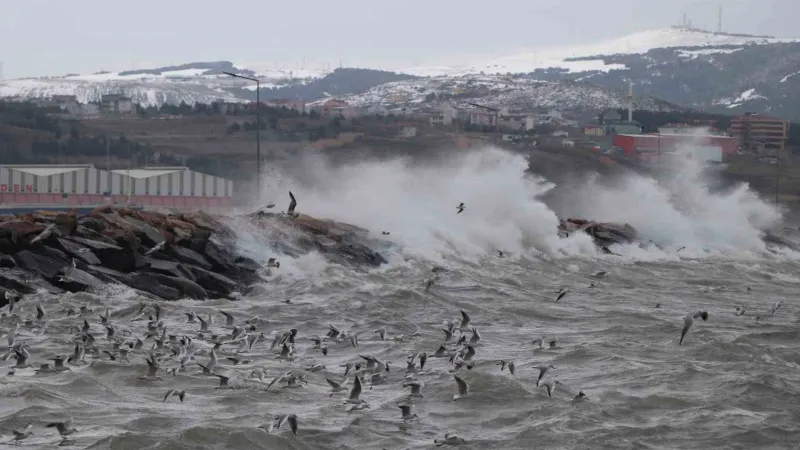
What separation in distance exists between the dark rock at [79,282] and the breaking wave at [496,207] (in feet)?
49.0

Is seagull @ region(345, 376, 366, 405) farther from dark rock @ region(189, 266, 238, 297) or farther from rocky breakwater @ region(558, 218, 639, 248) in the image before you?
rocky breakwater @ region(558, 218, 639, 248)

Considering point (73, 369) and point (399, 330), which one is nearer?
point (73, 369)

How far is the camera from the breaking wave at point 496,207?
46781 mm

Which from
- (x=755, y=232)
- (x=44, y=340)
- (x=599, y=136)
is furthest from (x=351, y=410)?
(x=599, y=136)

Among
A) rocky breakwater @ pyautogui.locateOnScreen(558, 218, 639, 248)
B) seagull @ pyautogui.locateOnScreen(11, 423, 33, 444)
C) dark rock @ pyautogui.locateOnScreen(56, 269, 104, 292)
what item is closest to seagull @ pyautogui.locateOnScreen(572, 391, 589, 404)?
seagull @ pyautogui.locateOnScreen(11, 423, 33, 444)

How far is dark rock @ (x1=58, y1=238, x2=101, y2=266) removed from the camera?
2784 cm

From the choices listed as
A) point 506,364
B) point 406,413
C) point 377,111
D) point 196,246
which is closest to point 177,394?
point 406,413

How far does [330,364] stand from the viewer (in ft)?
67.3

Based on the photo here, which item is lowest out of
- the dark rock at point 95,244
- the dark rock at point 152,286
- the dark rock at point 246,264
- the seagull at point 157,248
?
the dark rock at point 246,264

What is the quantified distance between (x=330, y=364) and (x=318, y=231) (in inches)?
727

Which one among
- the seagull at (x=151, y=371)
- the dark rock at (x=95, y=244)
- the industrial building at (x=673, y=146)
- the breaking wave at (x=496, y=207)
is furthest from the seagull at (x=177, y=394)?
the industrial building at (x=673, y=146)

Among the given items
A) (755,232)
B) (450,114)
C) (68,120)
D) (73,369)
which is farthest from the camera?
(450,114)

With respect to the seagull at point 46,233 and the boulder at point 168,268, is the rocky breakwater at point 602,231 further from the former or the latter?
the seagull at point 46,233

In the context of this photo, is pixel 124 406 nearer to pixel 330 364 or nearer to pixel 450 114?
pixel 330 364
